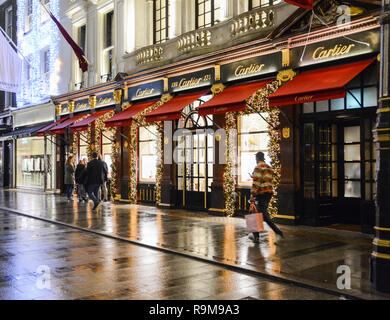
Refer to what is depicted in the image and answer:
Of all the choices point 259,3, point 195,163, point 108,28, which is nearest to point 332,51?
point 259,3

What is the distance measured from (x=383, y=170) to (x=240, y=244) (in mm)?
3646

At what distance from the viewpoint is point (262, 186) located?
8.52m

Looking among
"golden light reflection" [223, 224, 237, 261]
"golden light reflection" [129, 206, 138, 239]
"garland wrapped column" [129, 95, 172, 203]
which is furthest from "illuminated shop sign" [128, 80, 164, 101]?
"golden light reflection" [223, 224, 237, 261]

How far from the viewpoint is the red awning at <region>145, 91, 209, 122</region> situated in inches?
516

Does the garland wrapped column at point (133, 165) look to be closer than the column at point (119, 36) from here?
Yes

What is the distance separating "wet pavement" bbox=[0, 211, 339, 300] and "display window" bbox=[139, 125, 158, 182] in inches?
288

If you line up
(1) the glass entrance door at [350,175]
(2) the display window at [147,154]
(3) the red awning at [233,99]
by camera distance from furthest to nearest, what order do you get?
(2) the display window at [147,154] < (3) the red awning at [233,99] < (1) the glass entrance door at [350,175]

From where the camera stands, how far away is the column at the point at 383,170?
5359 mm

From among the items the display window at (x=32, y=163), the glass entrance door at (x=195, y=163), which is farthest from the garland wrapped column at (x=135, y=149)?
the display window at (x=32, y=163)

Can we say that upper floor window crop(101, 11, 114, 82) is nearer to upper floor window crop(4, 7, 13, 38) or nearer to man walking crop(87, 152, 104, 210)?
man walking crop(87, 152, 104, 210)

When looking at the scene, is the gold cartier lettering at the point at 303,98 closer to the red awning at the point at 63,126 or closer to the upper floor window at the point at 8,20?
the red awning at the point at 63,126

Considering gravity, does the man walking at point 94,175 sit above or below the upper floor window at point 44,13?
below

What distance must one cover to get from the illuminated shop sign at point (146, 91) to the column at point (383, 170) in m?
10.6
